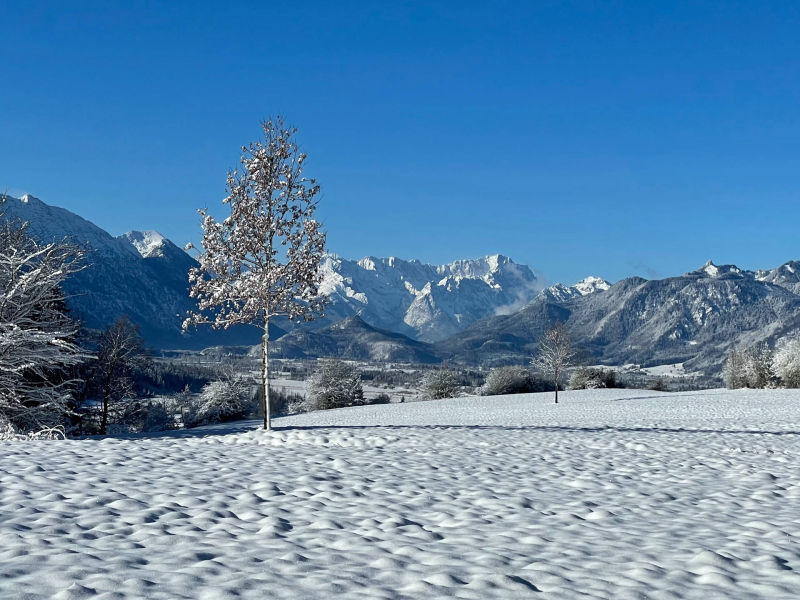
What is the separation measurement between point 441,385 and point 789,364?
43.7 m

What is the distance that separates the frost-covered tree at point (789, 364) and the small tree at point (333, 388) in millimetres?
53378

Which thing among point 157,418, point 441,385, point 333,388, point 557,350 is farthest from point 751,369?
point 157,418

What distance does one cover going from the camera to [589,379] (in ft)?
277

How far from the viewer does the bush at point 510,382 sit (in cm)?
8625

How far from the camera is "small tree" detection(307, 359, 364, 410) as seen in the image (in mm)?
74875

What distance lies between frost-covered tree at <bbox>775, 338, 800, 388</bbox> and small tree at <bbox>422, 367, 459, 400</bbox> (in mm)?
41426

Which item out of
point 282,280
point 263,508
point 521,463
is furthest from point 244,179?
point 263,508

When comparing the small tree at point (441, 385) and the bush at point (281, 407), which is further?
the small tree at point (441, 385)

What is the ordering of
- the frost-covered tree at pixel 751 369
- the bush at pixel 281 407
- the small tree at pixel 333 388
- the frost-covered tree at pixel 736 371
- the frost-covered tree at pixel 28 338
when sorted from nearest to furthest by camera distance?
1. the frost-covered tree at pixel 28 338
2. the small tree at pixel 333 388
3. the bush at pixel 281 407
4. the frost-covered tree at pixel 751 369
5. the frost-covered tree at pixel 736 371

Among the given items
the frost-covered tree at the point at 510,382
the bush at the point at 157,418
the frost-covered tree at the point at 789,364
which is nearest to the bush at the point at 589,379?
the frost-covered tree at the point at 510,382

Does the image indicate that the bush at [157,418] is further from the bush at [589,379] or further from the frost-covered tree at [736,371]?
the frost-covered tree at [736,371]

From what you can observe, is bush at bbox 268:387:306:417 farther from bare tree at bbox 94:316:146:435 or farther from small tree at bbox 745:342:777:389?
small tree at bbox 745:342:777:389

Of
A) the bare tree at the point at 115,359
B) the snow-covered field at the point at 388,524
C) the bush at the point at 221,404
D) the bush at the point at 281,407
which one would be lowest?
the bush at the point at 281,407

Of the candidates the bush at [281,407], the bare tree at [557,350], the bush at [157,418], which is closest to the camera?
the bare tree at [557,350]
